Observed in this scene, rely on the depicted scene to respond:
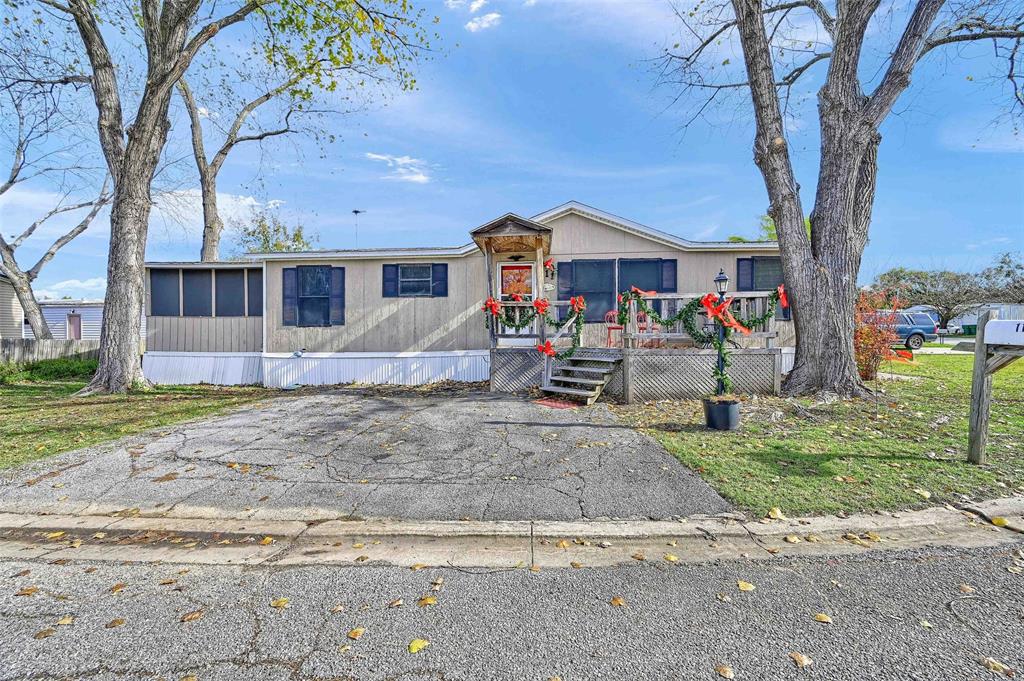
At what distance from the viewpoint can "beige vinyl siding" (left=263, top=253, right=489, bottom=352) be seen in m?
11.6

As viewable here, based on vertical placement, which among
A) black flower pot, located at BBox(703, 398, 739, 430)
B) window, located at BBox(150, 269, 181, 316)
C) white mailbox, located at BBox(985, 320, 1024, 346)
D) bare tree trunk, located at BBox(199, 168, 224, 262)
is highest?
bare tree trunk, located at BBox(199, 168, 224, 262)

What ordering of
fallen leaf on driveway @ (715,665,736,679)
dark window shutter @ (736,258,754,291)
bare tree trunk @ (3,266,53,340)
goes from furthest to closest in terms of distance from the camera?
bare tree trunk @ (3,266,53,340), dark window shutter @ (736,258,754,291), fallen leaf on driveway @ (715,665,736,679)

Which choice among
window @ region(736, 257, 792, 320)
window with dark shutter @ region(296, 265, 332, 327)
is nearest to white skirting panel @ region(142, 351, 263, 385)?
window with dark shutter @ region(296, 265, 332, 327)

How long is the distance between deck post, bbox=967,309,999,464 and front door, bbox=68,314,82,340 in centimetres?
3286

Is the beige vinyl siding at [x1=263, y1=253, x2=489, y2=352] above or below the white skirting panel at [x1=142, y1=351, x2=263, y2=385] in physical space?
above

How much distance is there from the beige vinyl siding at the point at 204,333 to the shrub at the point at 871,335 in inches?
540

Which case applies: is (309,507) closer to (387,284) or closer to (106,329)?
(387,284)

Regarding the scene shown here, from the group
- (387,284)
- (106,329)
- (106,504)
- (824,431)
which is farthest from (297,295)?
(824,431)

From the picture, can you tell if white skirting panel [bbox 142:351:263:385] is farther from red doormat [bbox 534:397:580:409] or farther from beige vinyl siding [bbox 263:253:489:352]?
red doormat [bbox 534:397:580:409]

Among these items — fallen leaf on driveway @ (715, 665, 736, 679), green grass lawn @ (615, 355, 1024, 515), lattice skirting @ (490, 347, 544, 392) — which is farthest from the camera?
lattice skirting @ (490, 347, 544, 392)

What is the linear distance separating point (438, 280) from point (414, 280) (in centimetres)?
60

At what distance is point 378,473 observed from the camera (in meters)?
4.59

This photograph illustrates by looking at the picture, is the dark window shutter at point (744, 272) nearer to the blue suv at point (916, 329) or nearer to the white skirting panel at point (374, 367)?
the white skirting panel at point (374, 367)

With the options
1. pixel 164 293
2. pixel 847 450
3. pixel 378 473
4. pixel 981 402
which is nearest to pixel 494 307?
pixel 378 473
